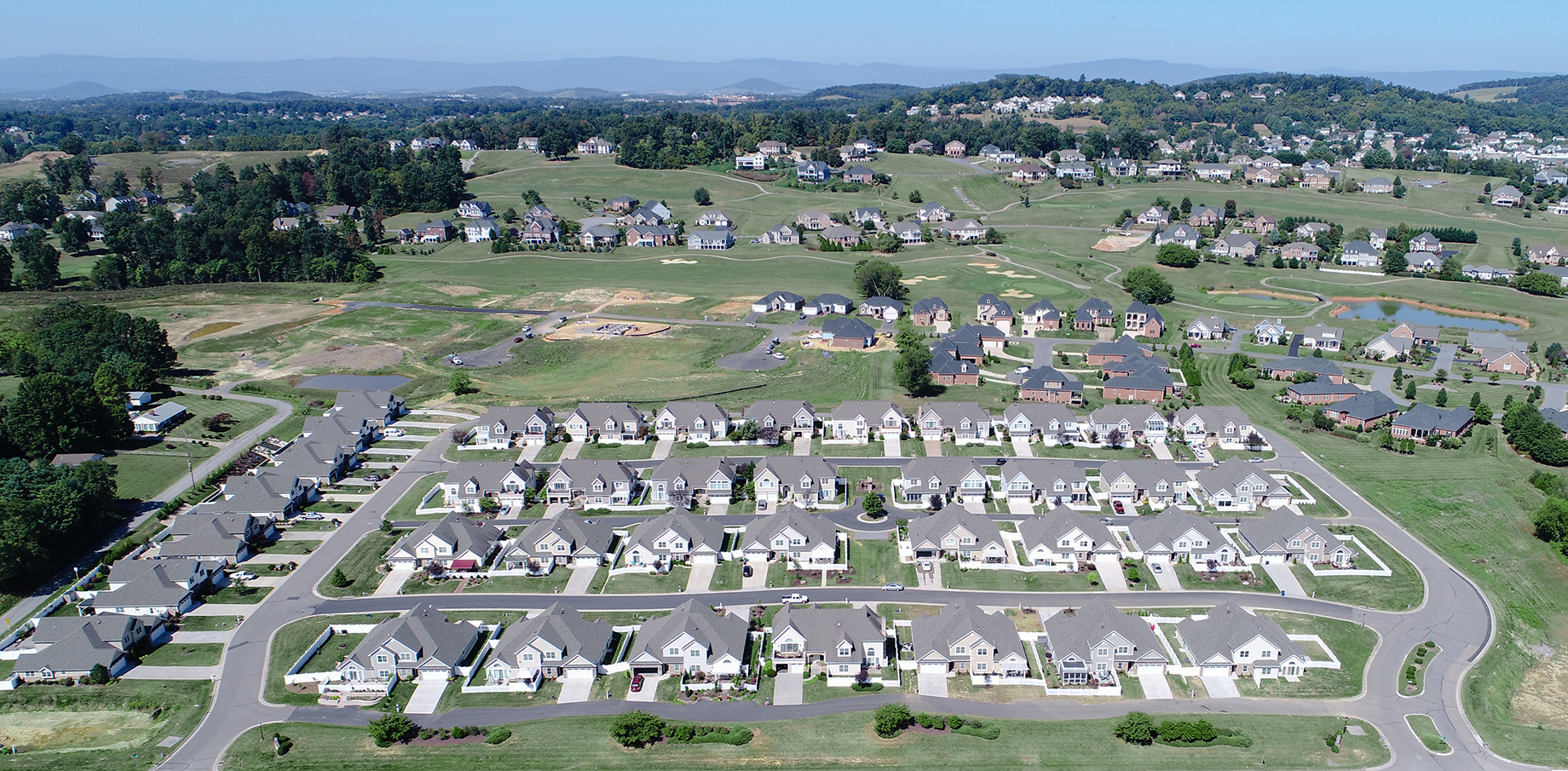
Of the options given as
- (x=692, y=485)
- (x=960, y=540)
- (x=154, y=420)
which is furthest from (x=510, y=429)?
(x=960, y=540)

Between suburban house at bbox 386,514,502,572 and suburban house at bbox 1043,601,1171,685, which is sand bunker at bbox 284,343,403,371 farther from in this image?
suburban house at bbox 1043,601,1171,685

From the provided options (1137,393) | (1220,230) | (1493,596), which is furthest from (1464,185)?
(1493,596)

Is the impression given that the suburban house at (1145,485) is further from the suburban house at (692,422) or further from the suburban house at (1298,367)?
the suburban house at (1298,367)

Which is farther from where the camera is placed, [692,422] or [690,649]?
[692,422]

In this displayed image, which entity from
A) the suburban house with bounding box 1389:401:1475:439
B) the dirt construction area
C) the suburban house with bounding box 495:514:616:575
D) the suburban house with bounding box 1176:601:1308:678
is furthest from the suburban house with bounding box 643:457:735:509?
the suburban house with bounding box 1389:401:1475:439

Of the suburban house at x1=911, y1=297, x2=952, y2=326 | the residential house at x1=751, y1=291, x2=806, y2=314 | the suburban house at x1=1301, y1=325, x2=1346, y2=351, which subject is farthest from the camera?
the residential house at x1=751, y1=291, x2=806, y2=314

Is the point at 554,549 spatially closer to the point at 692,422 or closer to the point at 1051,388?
the point at 692,422
